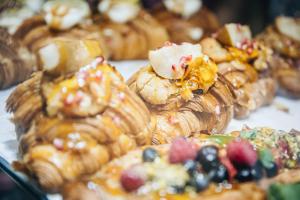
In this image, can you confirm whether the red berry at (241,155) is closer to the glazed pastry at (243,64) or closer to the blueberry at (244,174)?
the blueberry at (244,174)

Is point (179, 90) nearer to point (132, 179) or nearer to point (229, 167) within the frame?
point (229, 167)

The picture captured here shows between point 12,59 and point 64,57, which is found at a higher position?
point 64,57

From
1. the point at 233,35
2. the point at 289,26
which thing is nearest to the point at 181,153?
the point at 233,35

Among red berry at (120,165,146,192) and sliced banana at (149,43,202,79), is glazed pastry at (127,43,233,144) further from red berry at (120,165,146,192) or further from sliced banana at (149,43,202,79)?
red berry at (120,165,146,192)

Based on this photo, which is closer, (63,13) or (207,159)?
(207,159)

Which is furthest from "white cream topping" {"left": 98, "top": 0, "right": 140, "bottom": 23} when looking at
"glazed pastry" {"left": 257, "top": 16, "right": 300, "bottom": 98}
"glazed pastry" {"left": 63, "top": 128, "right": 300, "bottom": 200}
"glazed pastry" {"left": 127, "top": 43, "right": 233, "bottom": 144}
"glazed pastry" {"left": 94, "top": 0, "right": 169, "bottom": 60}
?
"glazed pastry" {"left": 63, "top": 128, "right": 300, "bottom": 200}

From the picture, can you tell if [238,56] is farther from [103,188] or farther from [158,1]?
[103,188]
